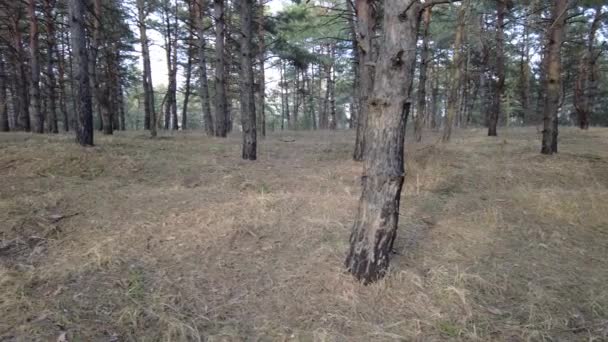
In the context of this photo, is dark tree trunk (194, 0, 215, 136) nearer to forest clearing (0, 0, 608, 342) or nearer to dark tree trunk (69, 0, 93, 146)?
dark tree trunk (69, 0, 93, 146)

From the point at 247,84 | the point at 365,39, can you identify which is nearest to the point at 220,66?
the point at 247,84

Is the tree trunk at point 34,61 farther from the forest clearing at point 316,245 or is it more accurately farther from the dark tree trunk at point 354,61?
the dark tree trunk at point 354,61

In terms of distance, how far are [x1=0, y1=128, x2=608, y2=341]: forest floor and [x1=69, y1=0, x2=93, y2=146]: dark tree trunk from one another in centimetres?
97

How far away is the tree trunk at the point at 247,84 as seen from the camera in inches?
311

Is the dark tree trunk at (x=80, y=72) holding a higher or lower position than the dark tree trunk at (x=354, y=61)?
lower

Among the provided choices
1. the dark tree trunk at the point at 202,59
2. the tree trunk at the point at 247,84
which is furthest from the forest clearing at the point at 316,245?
the dark tree trunk at the point at 202,59

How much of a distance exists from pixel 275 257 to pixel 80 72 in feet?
Result: 21.3

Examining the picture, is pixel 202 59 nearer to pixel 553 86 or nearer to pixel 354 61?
pixel 354 61

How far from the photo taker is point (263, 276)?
12.1ft

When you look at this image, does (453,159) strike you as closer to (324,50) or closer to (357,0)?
(357,0)

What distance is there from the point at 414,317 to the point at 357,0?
6.90 meters

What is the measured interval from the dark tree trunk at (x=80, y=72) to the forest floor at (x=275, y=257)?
0.97 metres

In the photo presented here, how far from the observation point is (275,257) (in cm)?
401

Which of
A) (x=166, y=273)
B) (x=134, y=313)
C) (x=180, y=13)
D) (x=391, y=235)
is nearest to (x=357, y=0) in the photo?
(x=391, y=235)
